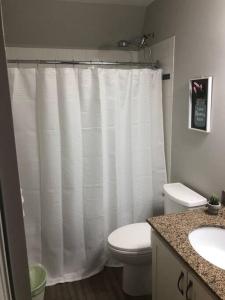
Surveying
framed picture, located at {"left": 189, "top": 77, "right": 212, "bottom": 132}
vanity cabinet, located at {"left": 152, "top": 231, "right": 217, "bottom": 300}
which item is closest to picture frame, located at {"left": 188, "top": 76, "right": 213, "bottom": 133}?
framed picture, located at {"left": 189, "top": 77, "right": 212, "bottom": 132}

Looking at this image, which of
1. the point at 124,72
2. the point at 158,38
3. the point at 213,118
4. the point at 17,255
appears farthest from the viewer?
the point at 158,38

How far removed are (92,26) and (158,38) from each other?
631 mm

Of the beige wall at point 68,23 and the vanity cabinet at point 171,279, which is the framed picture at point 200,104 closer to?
the vanity cabinet at point 171,279

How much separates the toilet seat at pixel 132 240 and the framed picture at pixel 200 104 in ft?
2.87

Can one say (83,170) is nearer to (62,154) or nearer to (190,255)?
(62,154)

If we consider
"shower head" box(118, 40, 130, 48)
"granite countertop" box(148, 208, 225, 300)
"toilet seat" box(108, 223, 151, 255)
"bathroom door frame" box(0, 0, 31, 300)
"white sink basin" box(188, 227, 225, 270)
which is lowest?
"toilet seat" box(108, 223, 151, 255)

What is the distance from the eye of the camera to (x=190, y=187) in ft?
6.61

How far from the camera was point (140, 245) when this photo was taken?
1835mm

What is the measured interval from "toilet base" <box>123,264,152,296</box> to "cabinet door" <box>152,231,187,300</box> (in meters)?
0.41

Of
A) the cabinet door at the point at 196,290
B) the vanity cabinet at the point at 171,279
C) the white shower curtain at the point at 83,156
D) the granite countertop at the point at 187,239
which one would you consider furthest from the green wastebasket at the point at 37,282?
the cabinet door at the point at 196,290

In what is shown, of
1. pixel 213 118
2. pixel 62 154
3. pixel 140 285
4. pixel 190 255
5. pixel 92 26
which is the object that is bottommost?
pixel 140 285

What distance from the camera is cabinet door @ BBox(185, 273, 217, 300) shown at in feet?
3.28

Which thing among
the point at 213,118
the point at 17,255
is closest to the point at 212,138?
the point at 213,118

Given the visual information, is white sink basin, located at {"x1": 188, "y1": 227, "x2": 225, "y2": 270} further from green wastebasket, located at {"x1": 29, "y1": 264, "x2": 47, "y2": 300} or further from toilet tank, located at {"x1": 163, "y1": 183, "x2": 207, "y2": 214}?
green wastebasket, located at {"x1": 29, "y1": 264, "x2": 47, "y2": 300}
